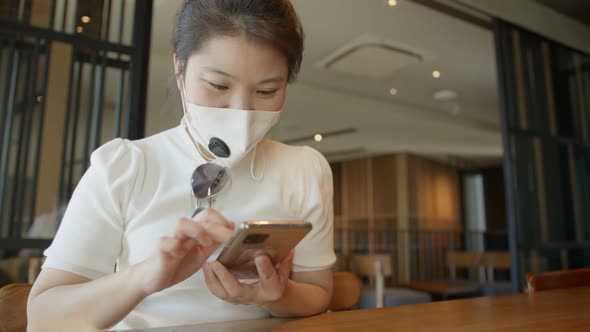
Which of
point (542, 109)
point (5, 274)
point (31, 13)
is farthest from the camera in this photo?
point (542, 109)

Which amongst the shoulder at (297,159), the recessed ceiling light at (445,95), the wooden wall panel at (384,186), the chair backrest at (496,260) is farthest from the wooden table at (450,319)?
the wooden wall panel at (384,186)

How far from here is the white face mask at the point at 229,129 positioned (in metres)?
0.84

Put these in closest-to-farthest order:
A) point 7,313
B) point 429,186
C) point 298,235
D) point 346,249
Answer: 1. point 298,235
2. point 7,313
3. point 346,249
4. point 429,186

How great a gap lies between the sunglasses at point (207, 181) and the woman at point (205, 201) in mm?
18

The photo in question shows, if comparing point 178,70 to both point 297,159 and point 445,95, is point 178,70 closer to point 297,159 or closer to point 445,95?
point 297,159

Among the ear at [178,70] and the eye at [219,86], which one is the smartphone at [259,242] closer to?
the eye at [219,86]

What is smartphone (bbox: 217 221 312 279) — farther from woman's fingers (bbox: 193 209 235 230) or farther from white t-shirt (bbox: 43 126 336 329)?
white t-shirt (bbox: 43 126 336 329)

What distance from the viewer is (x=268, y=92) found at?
882mm

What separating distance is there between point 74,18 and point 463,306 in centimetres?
186

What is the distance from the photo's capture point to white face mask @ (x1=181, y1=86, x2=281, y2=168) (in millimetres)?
845

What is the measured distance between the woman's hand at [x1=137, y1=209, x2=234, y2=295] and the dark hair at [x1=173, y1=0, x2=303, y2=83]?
400 mm

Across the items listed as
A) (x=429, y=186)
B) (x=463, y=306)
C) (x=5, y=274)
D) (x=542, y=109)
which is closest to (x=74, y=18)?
(x=5, y=274)

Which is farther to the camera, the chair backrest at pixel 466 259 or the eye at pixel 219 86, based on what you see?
the chair backrest at pixel 466 259

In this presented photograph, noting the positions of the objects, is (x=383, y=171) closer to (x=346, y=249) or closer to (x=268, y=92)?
(x=346, y=249)
